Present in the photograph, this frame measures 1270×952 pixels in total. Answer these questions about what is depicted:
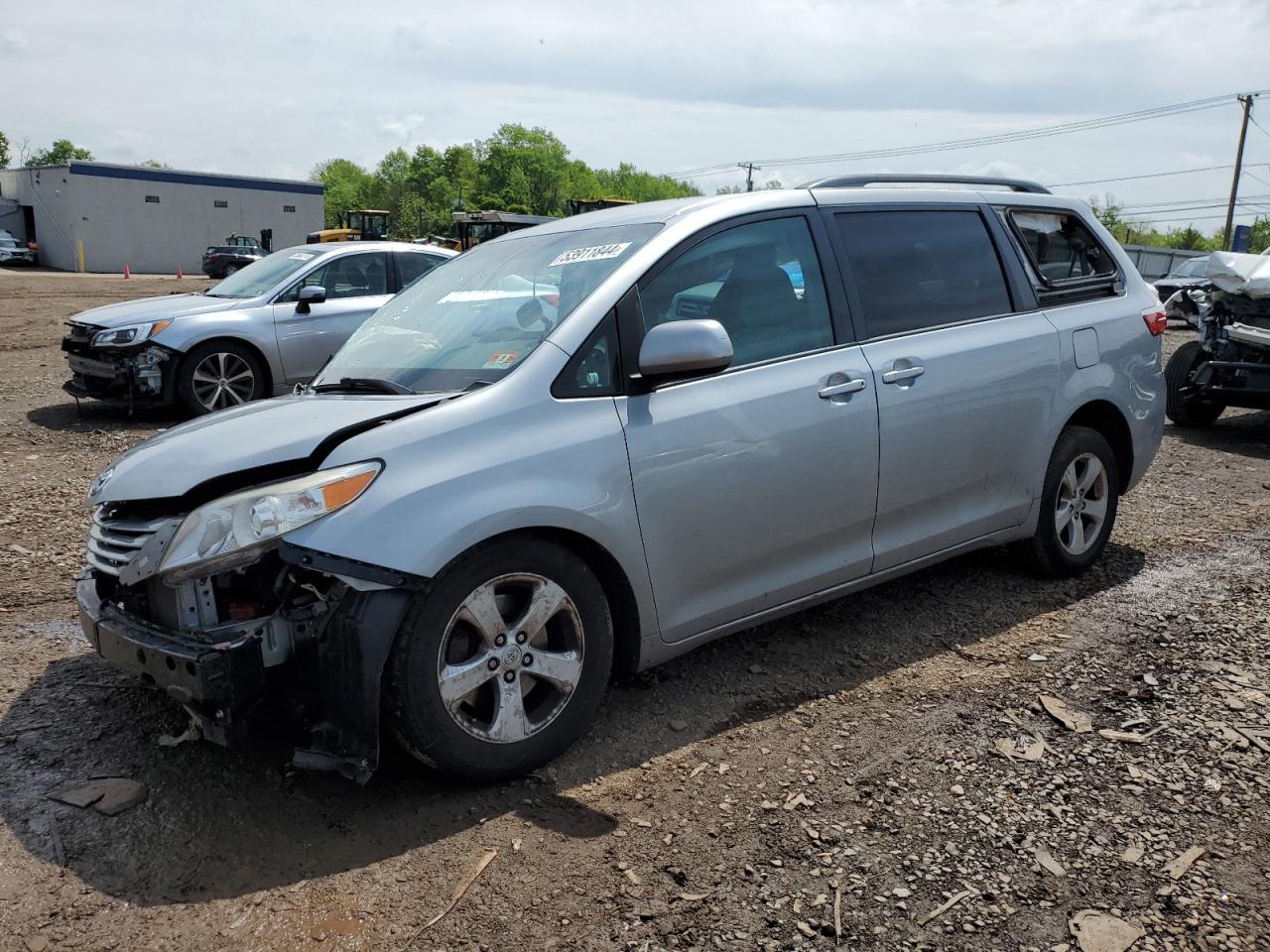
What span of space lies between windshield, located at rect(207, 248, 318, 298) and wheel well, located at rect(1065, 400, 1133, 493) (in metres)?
7.43

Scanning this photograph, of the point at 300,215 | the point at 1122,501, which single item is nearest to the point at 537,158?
the point at 300,215

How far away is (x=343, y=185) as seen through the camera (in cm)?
15512

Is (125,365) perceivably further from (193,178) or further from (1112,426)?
(193,178)

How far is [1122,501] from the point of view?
6785 millimetres

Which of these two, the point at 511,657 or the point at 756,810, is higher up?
the point at 511,657

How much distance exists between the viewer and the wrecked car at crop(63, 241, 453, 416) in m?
9.05

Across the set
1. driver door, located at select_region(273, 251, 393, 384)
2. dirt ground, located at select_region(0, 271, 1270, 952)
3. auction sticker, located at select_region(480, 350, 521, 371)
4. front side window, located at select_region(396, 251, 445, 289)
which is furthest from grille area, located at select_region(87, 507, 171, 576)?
front side window, located at select_region(396, 251, 445, 289)

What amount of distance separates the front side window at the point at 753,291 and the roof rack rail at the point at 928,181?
452mm

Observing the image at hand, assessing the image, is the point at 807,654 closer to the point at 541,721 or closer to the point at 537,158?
the point at 541,721

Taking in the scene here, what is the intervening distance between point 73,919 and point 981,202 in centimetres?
436

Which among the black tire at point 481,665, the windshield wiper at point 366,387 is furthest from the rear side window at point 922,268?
the windshield wiper at point 366,387

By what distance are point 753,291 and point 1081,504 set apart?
7.36 ft

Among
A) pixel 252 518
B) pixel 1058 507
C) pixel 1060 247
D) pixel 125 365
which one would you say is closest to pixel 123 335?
pixel 125 365

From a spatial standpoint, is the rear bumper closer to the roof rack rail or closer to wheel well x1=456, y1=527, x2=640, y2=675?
wheel well x1=456, y1=527, x2=640, y2=675
